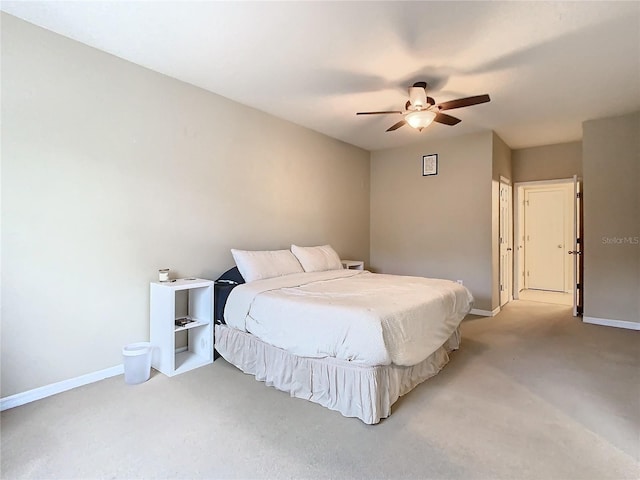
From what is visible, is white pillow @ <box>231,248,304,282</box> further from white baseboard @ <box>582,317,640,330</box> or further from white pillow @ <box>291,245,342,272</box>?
white baseboard @ <box>582,317,640,330</box>

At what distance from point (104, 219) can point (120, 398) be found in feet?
4.66

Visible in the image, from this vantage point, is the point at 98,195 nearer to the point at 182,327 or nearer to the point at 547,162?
the point at 182,327

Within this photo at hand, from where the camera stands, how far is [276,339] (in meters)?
2.56

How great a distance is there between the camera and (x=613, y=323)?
14.3 ft

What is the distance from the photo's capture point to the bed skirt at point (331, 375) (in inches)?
82.8

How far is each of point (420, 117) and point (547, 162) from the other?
3.85 m

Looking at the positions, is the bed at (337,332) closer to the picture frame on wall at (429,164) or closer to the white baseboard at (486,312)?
the white baseboard at (486,312)

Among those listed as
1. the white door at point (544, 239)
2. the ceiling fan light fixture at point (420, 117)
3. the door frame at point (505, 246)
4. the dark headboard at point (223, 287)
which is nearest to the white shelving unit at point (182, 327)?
the dark headboard at point (223, 287)

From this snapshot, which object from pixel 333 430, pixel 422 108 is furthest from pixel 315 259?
pixel 333 430

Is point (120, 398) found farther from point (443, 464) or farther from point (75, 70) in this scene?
Answer: point (75, 70)

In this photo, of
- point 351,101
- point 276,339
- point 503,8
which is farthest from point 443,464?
point 351,101

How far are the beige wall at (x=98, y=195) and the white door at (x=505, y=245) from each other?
3.92 meters

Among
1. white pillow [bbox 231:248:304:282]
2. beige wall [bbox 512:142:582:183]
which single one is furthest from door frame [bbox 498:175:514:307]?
white pillow [bbox 231:248:304:282]

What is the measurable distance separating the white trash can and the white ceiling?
248 centimetres
